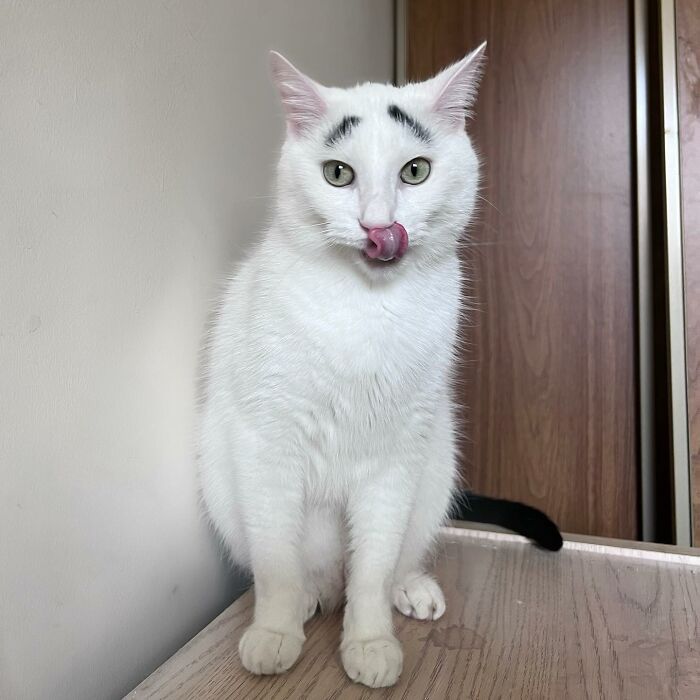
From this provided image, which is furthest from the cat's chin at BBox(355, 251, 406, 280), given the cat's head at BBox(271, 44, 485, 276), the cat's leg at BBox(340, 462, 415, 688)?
the cat's leg at BBox(340, 462, 415, 688)

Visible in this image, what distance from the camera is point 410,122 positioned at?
0.76 metres

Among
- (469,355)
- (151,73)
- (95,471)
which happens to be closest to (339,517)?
(95,471)

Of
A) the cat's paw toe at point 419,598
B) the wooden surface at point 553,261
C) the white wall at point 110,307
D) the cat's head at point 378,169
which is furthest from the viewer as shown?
the wooden surface at point 553,261

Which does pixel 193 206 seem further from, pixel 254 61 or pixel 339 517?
pixel 339 517

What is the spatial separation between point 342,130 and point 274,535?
1.75 ft

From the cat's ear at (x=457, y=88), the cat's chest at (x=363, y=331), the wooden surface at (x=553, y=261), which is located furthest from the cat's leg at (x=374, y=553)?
the wooden surface at (x=553, y=261)

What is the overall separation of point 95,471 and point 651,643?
2.46 feet

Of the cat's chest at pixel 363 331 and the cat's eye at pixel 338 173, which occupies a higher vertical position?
the cat's eye at pixel 338 173

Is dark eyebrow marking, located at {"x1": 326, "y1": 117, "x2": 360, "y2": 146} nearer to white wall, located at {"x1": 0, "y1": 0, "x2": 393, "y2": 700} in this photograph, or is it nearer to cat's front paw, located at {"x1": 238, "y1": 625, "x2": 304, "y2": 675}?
white wall, located at {"x1": 0, "y1": 0, "x2": 393, "y2": 700}

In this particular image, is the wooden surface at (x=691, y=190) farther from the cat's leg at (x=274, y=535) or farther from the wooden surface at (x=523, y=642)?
the cat's leg at (x=274, y=535)

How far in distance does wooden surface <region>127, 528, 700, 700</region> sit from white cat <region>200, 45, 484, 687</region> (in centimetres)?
3

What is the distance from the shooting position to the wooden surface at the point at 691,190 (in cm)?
148

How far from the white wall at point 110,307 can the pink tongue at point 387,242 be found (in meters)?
0.31

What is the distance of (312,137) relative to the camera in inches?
30.9
